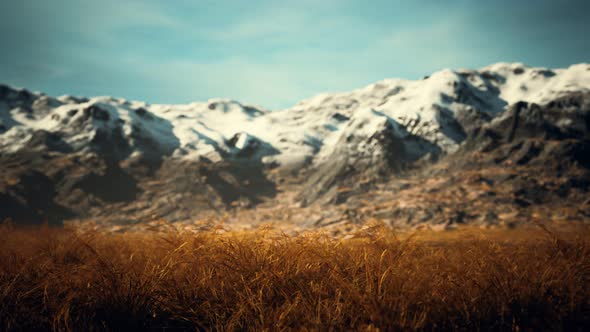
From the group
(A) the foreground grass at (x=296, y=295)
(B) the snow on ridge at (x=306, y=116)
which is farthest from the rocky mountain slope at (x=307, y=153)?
(A) the foreground grass at (x=296, y=295)

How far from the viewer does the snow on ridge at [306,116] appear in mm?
48750

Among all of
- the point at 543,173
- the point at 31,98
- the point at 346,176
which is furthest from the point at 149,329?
the point at 31,98

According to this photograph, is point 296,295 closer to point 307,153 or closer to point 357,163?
point 357,163

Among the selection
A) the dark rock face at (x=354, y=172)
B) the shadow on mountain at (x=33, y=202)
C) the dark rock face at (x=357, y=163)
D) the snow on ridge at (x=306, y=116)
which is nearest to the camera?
the dark rock face at (x=354, y=172)

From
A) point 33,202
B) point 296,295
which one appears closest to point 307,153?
point 33,202

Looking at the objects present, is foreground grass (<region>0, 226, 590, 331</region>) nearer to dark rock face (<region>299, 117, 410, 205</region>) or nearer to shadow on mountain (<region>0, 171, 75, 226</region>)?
dark rock face (<region>299, 117, 410, 205</region>)

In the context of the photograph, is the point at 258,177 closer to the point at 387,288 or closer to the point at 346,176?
the point at 346,176

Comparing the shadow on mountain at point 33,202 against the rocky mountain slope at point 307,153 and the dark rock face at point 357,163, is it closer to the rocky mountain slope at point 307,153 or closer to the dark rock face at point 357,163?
the rocky mountain slope at point 307,153

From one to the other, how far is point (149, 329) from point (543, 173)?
38.3 metres

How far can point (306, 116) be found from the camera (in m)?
72.9

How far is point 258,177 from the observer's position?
55188 mm

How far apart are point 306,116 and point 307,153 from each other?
17104 millimetres

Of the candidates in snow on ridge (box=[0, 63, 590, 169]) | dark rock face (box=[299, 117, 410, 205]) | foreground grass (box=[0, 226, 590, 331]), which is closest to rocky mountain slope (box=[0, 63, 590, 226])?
A: dark rock face (box=[299, 117, 410, 205])

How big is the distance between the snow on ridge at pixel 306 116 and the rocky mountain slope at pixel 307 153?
32 centimetres
